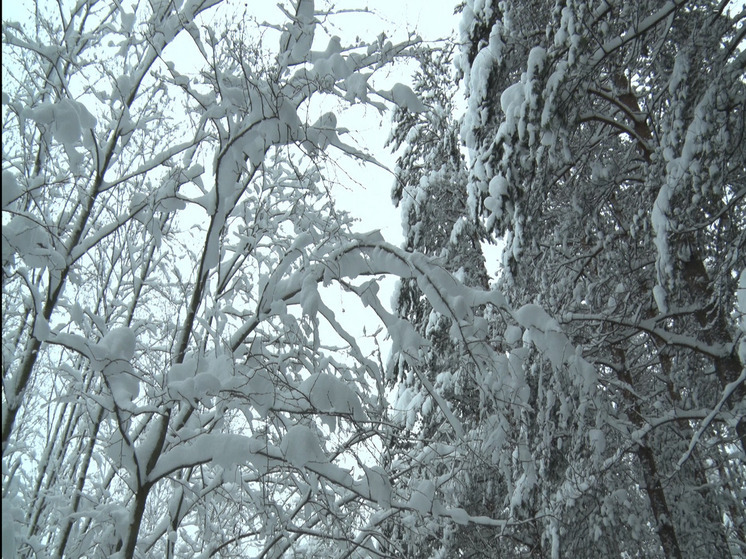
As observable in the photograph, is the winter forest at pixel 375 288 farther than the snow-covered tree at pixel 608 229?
No

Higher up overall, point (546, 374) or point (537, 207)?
point (537, 207)

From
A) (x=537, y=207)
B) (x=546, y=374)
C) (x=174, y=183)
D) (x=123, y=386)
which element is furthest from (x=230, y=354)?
(x=546, y=374)

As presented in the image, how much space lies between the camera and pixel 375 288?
260 centimetres

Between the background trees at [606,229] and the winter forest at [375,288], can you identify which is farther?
the background trees at [606,229]

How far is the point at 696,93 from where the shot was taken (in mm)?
4094

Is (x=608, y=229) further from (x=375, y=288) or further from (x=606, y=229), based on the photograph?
(x=375, y=288)

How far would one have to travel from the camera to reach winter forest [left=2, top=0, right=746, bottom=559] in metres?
2.50

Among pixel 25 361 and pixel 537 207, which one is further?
pixel 537 207

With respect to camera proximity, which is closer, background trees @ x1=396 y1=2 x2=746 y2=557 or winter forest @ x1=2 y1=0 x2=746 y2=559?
winter forest @ x1=2 y1=0 x2=746 y2=559

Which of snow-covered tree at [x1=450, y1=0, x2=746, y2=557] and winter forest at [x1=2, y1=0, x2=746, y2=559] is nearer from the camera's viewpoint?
winter forest at [x1=2, y1=0, x2=746, y2=559]

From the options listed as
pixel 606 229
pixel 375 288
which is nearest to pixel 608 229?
pixel 606 229

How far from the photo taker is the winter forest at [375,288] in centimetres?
250

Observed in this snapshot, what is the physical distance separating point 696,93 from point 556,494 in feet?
14.7

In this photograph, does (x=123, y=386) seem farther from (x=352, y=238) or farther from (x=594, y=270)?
(x=594, y=270)
